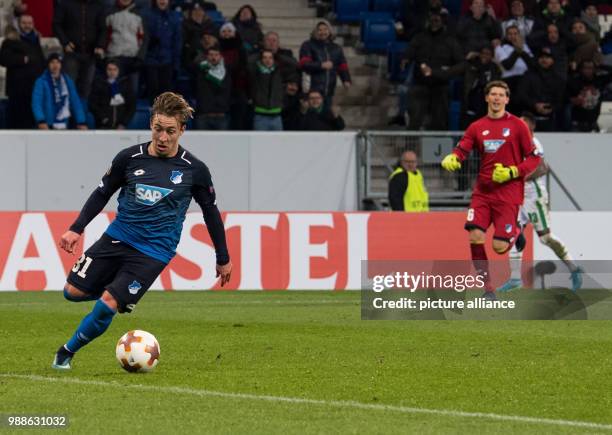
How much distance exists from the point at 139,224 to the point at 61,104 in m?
11.6

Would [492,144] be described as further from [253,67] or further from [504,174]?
[253,67]

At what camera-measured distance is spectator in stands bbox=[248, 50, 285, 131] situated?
22.0 metres

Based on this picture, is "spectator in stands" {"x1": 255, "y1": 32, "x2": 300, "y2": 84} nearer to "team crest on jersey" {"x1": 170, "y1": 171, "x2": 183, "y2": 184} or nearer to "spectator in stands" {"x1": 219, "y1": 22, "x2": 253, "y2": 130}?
"spectator in stands" {"x1": 219, "y1": 22, "x2": 253, "y2": 130}

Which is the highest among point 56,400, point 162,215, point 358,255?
point 162,215

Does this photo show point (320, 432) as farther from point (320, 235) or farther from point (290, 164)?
point (290, 164)

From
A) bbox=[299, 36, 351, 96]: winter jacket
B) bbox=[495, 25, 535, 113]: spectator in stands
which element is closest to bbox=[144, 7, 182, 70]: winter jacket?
bbox=[299, 36, 351, 96]: winter jacket

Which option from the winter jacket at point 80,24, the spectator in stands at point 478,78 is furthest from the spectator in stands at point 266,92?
the spectator in stands at point 478,78

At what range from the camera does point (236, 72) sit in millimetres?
22562

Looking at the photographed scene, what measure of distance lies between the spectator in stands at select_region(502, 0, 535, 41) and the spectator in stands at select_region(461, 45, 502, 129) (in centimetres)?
167

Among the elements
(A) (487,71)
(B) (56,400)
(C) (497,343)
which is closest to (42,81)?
(A) (487,71)

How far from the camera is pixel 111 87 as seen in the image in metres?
21.6

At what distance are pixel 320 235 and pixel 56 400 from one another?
10.8 m

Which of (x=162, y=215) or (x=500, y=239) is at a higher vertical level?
(x=162, y=215)

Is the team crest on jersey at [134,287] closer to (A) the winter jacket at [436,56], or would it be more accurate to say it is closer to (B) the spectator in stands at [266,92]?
(B) the spectator in stands at [266,92]
